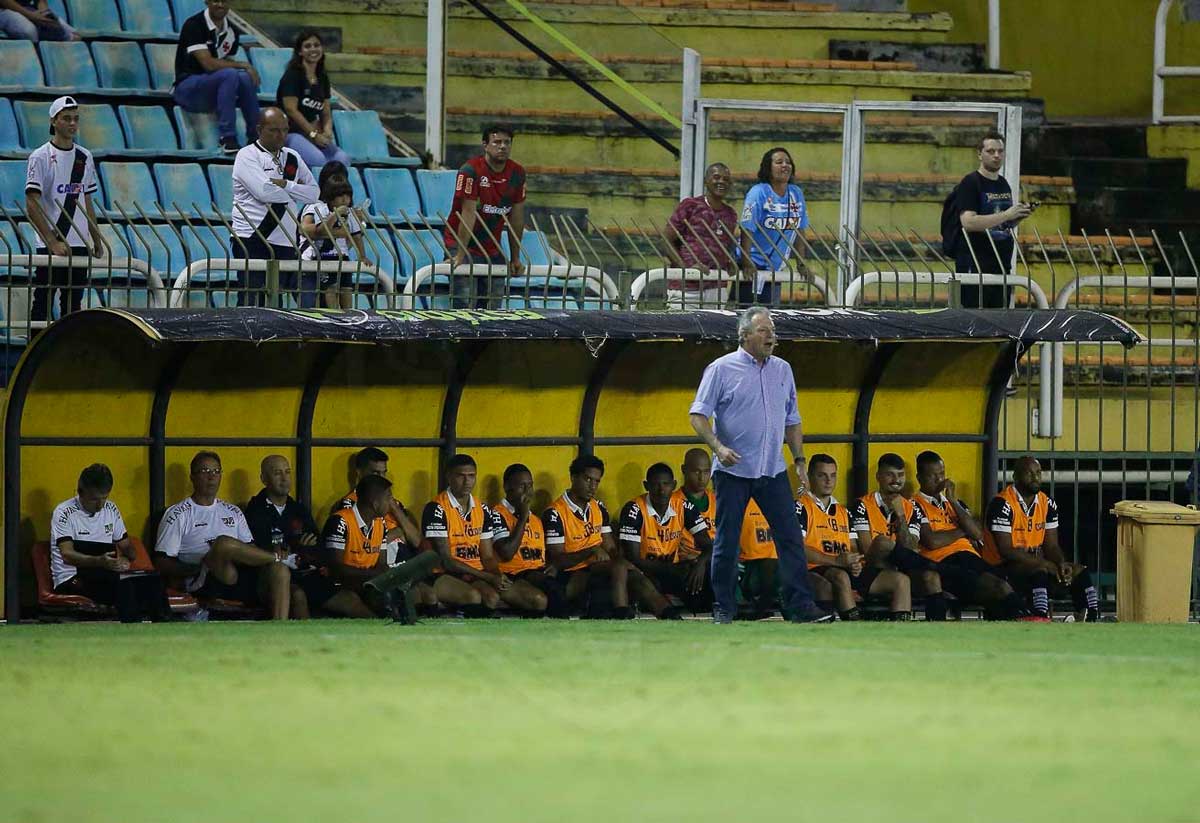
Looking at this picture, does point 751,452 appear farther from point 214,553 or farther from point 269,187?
point 269,187

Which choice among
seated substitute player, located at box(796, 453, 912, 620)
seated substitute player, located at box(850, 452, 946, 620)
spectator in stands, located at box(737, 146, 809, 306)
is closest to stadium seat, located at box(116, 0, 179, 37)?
spectator in stands, located at box(737, 146, 809, 306)

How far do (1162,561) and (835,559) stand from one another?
2.10 metres

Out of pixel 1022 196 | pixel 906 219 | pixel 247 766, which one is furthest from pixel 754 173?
pixel 247 766

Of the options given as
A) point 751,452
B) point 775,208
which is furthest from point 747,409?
point 775,208

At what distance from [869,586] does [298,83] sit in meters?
6.36

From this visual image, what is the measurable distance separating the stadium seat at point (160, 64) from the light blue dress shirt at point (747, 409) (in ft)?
24.7

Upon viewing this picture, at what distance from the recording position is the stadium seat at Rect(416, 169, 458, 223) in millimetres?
17750

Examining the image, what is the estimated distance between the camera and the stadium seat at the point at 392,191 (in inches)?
692

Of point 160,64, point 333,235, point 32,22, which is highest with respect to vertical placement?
point 32,22

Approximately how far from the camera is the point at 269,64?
1839 cm

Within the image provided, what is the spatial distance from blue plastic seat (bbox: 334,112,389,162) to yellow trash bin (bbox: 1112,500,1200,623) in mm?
7490

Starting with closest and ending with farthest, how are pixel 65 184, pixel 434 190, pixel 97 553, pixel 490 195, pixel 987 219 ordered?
pixel 97 553
pixel 65 184
pixel 987 219
pixel 490 195
pixel 434 190

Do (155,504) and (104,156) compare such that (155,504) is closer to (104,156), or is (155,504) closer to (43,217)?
(43,217)

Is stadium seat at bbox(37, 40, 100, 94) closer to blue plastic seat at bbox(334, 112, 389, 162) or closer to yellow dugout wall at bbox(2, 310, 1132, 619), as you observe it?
blue plastic seat at bbox(334, 112, 389, 162)
